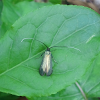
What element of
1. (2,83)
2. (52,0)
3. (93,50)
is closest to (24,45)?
(2,83)

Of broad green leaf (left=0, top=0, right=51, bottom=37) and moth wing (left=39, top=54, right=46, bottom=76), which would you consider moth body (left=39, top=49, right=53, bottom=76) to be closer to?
moth wing (left=39, top=54, right=46, bottom=76)

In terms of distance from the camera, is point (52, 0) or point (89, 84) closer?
point (89, 84)

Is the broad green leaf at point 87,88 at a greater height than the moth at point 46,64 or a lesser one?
lesser

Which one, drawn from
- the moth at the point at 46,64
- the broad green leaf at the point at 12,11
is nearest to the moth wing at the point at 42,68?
the moth at the point at 46,64

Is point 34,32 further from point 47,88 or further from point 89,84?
point 89,84

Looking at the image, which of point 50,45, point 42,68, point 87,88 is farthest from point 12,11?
point 87,88

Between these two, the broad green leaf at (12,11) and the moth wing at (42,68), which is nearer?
the moth wing at (42,68)

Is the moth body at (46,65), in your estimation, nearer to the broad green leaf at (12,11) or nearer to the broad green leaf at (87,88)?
the broad green leaf at (87,88)

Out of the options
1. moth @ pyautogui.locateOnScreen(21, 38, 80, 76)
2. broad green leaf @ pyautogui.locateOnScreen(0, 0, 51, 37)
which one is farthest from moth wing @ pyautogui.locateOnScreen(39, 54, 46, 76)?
broad green leaf @ pyautogui.locateOnScreen(0, 0, 51, 37)

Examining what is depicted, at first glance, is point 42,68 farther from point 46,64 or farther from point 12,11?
point 12,11
